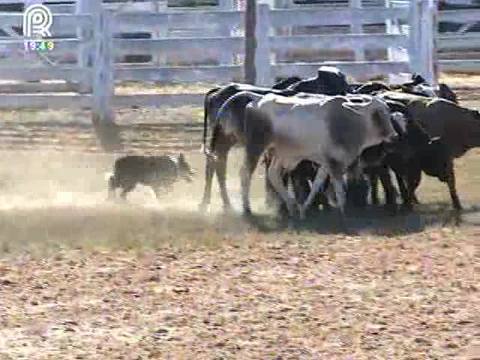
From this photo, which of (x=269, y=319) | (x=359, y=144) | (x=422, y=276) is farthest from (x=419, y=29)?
(x=269, y=319)

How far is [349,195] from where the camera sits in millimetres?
12938

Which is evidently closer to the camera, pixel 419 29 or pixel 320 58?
pixel 419 29

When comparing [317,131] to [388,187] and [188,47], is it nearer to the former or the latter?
[388,187]

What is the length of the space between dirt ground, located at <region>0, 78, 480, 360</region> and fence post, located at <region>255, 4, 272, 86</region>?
4750 mm

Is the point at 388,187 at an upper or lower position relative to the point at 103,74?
lower

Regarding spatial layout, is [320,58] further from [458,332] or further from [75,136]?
[458,332]

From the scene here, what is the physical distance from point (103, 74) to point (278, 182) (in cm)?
696

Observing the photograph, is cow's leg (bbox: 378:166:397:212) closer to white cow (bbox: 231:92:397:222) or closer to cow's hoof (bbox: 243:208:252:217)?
white cow (bbox: 231:92:397:222)

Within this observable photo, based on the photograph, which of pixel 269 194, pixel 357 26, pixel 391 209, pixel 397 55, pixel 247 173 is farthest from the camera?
pixel 357 26

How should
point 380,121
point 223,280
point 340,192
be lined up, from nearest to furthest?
point 223,280, point 340,192, point 380,121

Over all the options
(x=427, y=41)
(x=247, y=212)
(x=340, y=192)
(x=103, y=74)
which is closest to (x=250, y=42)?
(x=103, y=74)

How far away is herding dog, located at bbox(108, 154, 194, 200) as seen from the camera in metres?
13.2

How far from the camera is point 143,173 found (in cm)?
1317

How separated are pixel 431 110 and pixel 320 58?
12128mm
